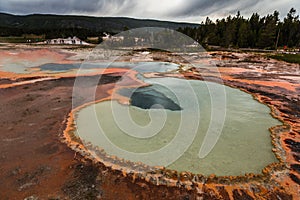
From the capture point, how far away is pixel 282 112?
11.5 metres

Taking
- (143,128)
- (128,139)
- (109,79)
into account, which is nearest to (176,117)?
(143,128)

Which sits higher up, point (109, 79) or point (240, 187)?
point (109, 79)

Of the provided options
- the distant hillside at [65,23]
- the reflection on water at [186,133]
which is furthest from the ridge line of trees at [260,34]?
the distant hillside at [65,23]

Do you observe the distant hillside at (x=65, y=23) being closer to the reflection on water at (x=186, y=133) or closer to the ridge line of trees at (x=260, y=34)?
the ridge line of trees at (x=260, y=34)

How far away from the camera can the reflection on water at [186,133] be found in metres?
6.96

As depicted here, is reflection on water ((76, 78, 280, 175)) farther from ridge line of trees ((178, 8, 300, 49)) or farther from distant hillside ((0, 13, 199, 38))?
distant hillside ((0, 13, 199, 38))

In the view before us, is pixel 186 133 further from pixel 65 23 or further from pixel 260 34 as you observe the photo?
pixel 65 23

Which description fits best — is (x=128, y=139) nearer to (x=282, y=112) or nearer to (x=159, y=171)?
(x=159, y=171)

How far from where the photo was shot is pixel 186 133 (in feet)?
29.2

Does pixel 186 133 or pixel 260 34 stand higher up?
pixel 260 34

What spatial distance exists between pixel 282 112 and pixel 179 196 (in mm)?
9598

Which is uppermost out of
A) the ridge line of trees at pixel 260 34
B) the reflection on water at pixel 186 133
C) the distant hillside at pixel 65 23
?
the distant hillside at pixel 65 23

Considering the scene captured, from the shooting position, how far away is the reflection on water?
22.8 feet

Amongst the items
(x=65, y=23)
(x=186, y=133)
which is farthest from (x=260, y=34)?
(x=65, y=23)
